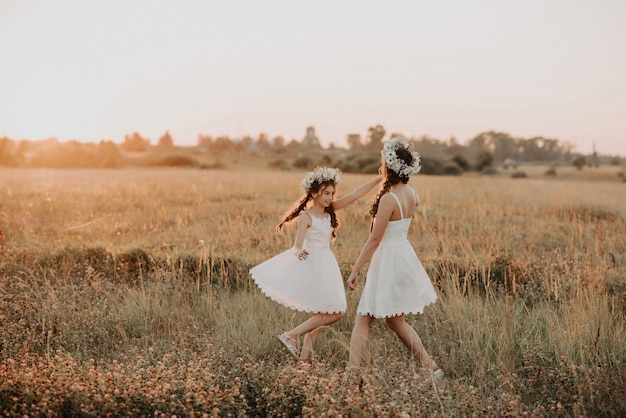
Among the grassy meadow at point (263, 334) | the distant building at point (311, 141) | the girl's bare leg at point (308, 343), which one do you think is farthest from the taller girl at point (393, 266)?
the distant building at point (311, 141)

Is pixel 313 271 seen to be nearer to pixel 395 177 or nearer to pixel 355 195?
pixel 355 195

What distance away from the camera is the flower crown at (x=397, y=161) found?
5254 millimetres

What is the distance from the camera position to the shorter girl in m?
5.60

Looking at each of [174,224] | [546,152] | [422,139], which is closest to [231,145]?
[422,139]

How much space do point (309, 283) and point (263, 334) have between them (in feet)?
2.97

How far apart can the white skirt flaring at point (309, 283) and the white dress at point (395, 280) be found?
37cm

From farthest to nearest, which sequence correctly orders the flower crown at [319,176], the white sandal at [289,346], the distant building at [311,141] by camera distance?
the distant building at [311,141]
the flower crown at [319,176]
the white sandal at [289,346]

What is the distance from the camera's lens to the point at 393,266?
17.3ft

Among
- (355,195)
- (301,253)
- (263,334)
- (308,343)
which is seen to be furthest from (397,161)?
(263,334)

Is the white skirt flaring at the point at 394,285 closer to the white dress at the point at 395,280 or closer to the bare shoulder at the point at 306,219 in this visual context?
the white dress at the point at 395,280

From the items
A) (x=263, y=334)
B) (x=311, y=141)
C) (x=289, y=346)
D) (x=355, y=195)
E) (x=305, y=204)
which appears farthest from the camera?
(x=311, y=141)

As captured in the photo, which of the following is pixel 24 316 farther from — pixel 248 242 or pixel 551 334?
pixel 551 334

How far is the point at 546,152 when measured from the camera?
10706 cm

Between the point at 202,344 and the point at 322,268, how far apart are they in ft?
4.60
